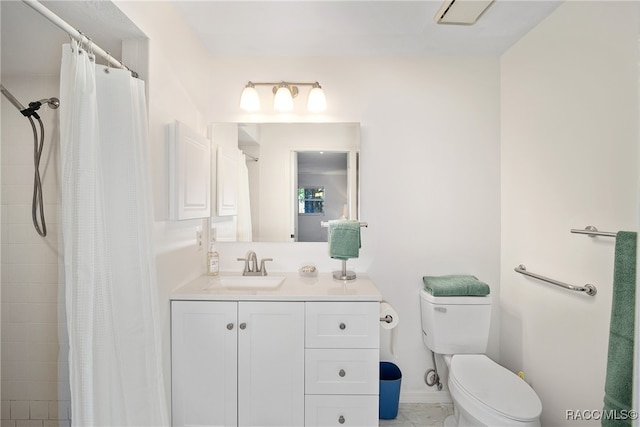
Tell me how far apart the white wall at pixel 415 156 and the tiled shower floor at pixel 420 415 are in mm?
573

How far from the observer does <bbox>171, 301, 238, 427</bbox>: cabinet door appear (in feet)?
5.63

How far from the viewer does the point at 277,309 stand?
1.72 meters

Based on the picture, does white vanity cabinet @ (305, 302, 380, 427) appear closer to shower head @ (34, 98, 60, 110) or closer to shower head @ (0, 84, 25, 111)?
shower head @ (34, 98, 60, 110)

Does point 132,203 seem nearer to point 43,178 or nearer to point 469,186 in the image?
point 43,178

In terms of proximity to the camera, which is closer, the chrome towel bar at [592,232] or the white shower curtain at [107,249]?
the white shower curtain at [107,249]

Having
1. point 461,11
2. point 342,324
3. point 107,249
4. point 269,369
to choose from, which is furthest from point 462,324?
point 107,249

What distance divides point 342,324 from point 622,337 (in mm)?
1144

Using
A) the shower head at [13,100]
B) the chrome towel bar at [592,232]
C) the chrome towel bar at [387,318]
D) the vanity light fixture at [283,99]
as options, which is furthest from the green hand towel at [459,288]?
the shower head at [13,100]

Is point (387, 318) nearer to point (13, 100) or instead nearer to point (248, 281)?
point (248, 281)

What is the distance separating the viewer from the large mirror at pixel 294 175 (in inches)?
88.7

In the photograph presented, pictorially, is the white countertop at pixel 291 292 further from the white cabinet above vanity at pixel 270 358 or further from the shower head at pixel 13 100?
the shower head at pixel 13 100

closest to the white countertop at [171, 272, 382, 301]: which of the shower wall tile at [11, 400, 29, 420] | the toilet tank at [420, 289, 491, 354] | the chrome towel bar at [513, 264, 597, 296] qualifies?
the toilet tank at [420, 289, 491, 354]

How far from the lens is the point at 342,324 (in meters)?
1.71

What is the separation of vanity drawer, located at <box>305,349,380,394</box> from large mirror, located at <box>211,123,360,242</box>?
80cm
